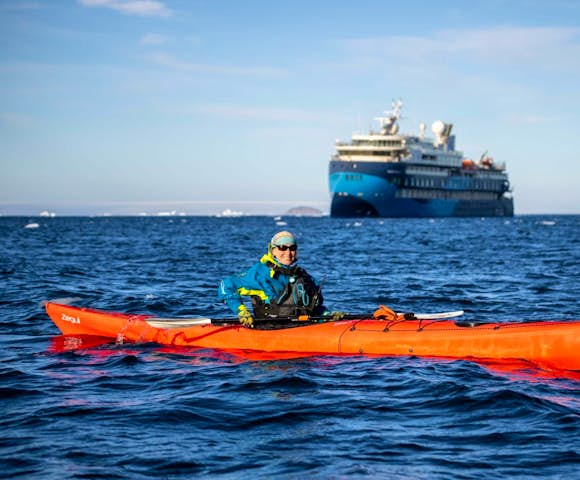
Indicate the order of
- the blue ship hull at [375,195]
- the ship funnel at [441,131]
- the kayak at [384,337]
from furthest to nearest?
1. the ship funnel at [441,131]
2. the blue ship hull at [375,195]
3. the kayak at [384,337]

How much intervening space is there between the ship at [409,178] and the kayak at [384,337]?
8575 centimetres

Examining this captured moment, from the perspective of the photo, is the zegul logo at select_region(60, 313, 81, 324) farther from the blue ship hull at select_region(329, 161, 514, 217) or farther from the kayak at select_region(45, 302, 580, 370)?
the blue ship hull at select_region(329, 161, 514, 217)

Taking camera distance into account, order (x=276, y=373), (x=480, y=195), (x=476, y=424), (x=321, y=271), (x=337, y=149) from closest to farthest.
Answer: (x=476, y=424) < (x=276, y=373) < (x=321, y=271) < (x=337, y=149) < (x=480, y=195)

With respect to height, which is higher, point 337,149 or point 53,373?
point 337,149

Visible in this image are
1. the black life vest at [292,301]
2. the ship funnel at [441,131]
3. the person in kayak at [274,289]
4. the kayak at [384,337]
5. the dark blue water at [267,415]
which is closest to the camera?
the dark blue water at [267,415]

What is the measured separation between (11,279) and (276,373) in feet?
45.2

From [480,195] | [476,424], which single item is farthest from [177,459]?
[480,195]

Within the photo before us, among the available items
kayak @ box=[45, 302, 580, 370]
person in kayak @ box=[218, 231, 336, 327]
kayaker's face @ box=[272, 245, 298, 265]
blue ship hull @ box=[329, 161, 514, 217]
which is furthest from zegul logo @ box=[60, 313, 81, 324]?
blue ship hull @ box=[329, 161, 514, 217]

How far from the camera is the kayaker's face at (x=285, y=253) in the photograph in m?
10.3

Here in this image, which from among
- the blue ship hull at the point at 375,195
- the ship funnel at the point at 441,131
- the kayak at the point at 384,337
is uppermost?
the ship funnel at the point at 441,131

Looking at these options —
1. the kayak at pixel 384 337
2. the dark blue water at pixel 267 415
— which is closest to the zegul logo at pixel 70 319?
the dark blue water at pixel 267 415

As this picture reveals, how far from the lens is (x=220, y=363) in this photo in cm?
1010

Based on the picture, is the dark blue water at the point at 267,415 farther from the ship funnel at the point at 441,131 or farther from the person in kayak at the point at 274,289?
the ship funnel at the point at 441,131

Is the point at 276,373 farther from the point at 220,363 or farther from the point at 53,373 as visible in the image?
the point at 53,373
